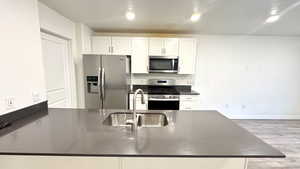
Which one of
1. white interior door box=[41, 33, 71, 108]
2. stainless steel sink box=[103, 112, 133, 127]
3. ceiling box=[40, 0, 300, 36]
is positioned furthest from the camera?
white interior door box=[41, 33, 71, 108]

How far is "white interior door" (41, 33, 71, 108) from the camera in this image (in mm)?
2463

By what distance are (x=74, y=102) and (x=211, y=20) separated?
3.08 metres

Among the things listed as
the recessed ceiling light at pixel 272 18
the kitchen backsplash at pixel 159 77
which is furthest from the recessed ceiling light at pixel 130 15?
the recessed ceiling light at pixel 272 18

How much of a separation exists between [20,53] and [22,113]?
23.8 inches

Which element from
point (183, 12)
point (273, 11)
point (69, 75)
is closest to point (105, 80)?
point (69, 75)

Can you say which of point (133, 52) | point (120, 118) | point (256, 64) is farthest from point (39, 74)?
point (256, 64)

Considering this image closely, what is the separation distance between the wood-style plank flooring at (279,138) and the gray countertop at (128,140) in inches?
56.6

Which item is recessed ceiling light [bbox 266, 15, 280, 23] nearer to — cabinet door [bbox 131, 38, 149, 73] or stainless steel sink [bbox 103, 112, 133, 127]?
cabinet door [bbox 131, 38, 149, 73]

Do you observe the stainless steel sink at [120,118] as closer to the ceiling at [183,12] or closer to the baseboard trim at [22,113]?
the baseboard trim at [22,113]

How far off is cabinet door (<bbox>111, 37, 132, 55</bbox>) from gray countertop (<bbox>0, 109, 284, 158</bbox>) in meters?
2.29

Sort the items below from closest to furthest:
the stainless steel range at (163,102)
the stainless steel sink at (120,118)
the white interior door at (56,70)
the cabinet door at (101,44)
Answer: the stainless steel sink at (120,118)
the white interior door at (56,70)
the stainless steel range at (163,102)
the cabinet door at (101,44)

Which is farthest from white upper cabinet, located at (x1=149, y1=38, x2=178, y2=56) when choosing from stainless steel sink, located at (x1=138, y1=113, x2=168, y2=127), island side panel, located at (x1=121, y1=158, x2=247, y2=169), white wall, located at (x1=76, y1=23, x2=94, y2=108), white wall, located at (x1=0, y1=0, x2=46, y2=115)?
island side panel, located at (x1=121, y1=158, x2=247, y2=169)

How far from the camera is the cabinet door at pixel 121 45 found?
3635mm

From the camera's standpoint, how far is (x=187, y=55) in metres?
3.71
